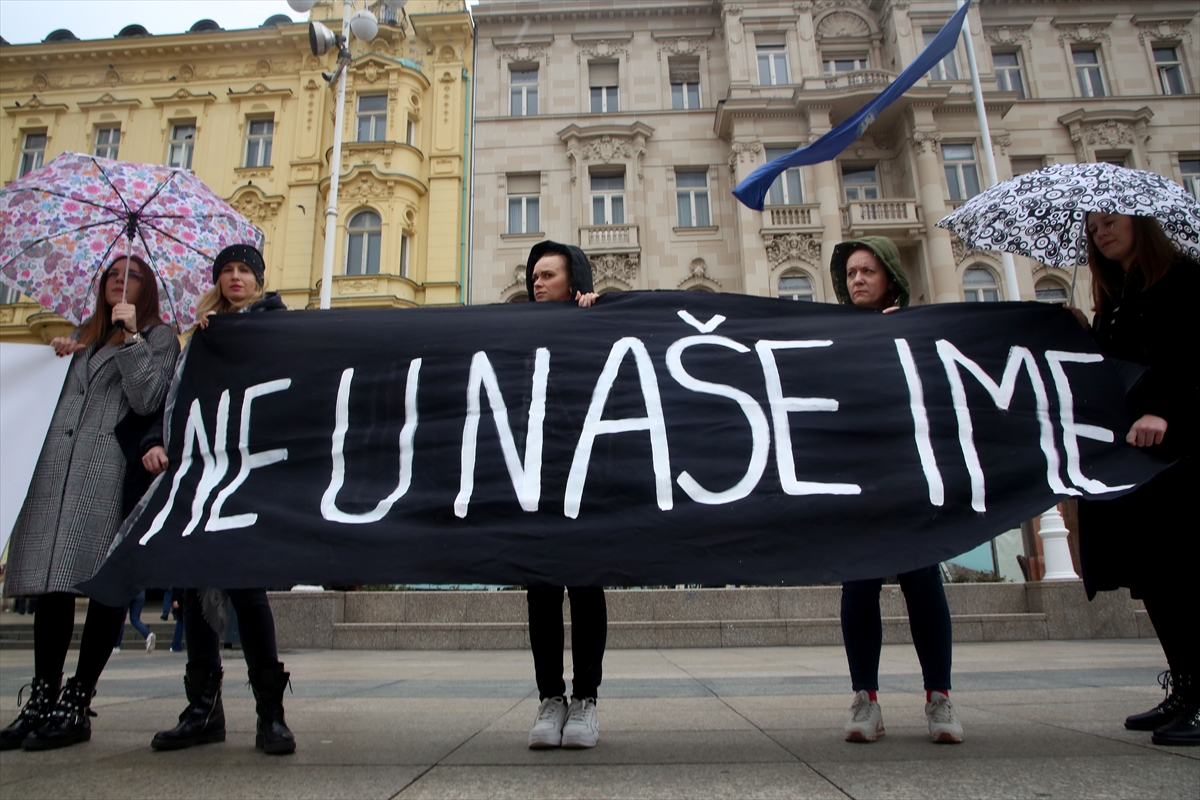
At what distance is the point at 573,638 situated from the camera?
2852 mm

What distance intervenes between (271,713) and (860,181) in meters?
21.0

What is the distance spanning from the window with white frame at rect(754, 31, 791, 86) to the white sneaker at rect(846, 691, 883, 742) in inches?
816

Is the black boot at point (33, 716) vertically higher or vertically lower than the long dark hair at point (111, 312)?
lower

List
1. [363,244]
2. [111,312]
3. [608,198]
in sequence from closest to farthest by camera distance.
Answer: [111,312]
[363,244]
[608,198]

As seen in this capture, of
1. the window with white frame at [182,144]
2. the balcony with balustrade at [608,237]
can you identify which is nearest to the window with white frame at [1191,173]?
the balcony with balustrade at [608,237]

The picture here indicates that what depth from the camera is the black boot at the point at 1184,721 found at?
2.54 metres

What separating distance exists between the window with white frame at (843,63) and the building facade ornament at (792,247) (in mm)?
5487

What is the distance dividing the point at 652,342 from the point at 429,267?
17.8m

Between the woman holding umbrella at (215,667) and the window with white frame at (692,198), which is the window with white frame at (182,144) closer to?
the window with white frame at (692,198)

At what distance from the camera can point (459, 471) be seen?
9.41ft

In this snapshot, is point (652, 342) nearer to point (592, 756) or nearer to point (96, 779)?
point (592, 756)

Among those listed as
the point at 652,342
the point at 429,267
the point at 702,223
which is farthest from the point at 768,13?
the point at 652,342

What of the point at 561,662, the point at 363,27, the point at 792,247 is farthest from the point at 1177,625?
the point at 792,247

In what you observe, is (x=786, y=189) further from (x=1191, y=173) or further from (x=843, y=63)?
(x=1191, y=173)
